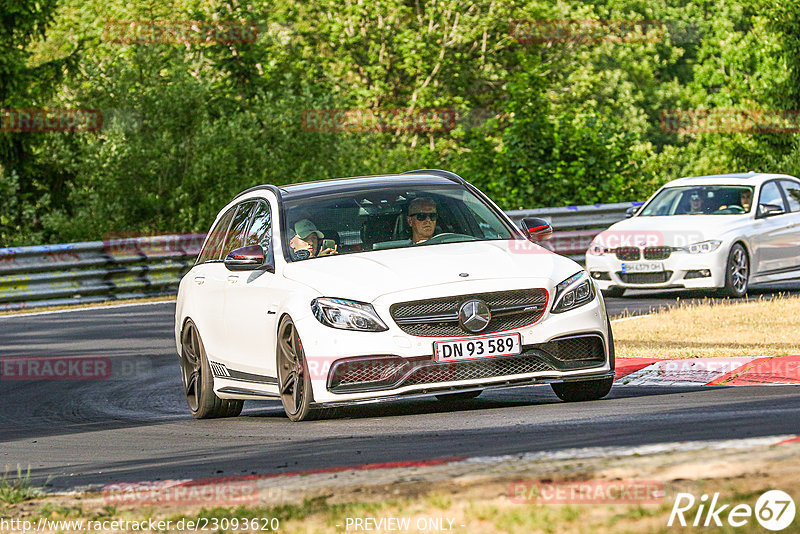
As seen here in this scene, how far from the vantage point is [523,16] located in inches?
1908

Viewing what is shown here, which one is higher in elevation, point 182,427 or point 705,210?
point 182,427

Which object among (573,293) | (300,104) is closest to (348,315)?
(573,293)

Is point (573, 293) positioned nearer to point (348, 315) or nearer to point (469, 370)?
point (469, 370)

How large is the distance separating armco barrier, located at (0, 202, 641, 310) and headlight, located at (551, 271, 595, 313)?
49.6ft

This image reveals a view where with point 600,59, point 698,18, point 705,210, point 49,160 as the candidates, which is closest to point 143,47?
point 49,160

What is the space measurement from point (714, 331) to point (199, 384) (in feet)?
17.8

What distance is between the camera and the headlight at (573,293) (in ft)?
31.4

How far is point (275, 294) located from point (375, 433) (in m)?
1.56

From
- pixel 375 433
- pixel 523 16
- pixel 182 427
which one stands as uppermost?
pixel 375 433

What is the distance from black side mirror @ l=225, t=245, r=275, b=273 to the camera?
10.3 m

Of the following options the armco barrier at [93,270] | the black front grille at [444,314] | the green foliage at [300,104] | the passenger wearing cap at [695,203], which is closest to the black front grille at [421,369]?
the black front grille at [444,314]

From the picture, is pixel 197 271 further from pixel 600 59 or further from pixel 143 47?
pixel 600 59

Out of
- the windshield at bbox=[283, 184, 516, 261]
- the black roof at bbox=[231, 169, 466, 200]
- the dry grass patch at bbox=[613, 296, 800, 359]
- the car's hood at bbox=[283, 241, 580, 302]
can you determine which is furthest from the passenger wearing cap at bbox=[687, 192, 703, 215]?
the car's hood at bbox=[283, 241, 580, 302]

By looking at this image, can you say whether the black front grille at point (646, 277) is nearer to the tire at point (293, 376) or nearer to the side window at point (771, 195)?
the side window at point (771, 195)
